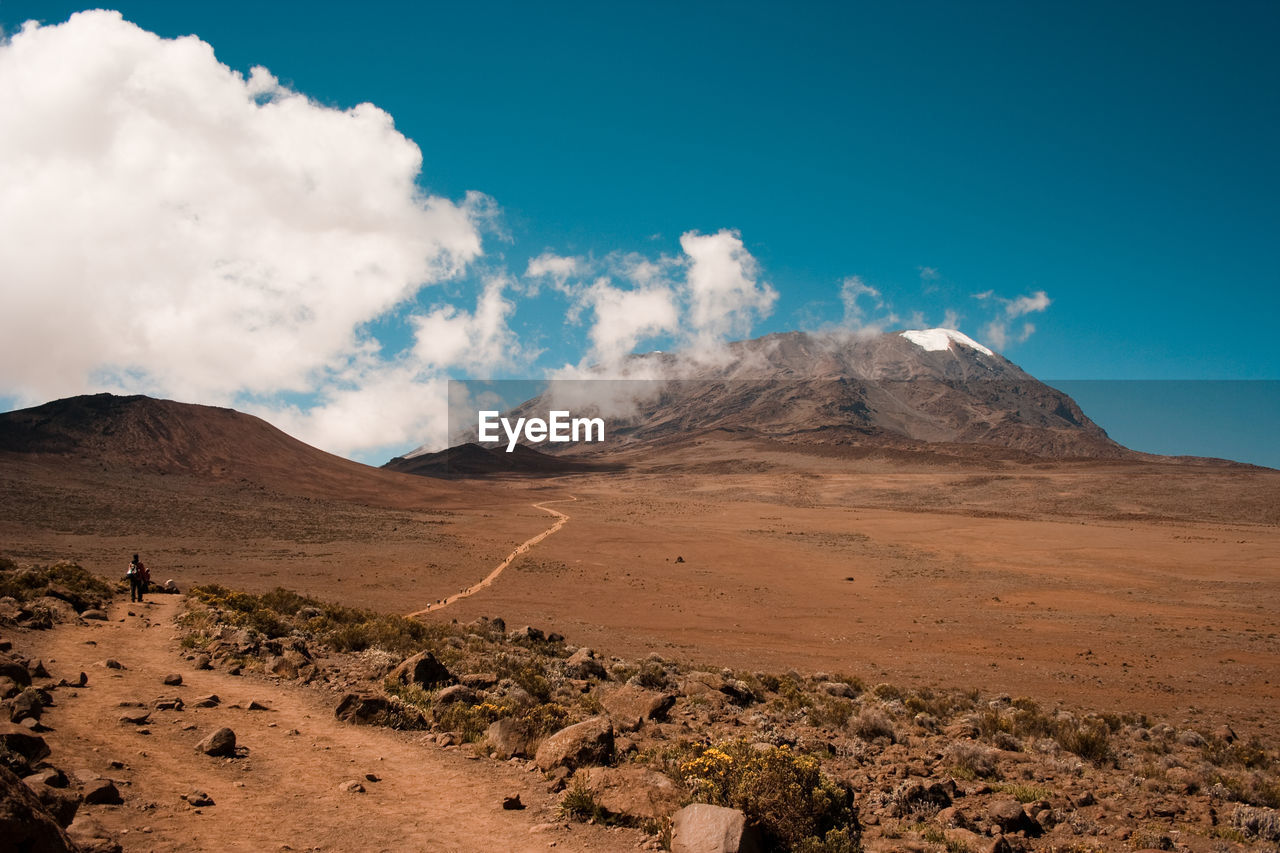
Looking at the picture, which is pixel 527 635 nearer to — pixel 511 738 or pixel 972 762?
pixel 511 738

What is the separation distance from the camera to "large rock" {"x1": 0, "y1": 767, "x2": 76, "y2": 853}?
3916mm

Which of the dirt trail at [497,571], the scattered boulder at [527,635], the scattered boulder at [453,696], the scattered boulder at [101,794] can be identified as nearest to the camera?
the scattered boulder at [101,794]

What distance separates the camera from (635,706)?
10.7 m

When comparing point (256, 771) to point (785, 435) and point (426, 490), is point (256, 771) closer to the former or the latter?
point (426, 490)

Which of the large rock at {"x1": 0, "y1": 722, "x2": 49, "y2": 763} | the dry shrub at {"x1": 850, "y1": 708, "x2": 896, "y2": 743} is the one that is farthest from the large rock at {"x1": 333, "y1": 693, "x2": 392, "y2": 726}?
the dry shrub at {"x1": 850, "y1": 708, "x2": 896, "y2": 743}

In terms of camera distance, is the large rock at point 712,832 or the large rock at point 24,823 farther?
the large rock at point 712,832

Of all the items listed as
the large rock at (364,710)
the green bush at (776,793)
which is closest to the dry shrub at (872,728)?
the green bush at (776,793)

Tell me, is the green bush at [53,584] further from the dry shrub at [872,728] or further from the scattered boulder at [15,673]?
the dry shrub at [872,728]

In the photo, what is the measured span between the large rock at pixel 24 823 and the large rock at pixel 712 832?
14.7 feet

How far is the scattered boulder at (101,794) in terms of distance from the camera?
235 inches

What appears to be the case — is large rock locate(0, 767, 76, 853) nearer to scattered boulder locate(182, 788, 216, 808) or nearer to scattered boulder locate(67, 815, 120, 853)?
scattered boulder locate(67, 815, 120, 853)

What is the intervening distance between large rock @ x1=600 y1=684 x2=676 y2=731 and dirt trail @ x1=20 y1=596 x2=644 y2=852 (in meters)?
2.20

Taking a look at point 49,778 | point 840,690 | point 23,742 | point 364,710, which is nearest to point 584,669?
point 364,710

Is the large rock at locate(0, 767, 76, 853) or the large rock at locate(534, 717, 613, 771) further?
the large rock at locate(534, 717, 613, 771)
